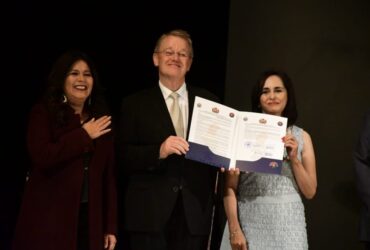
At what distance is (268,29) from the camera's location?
3.67m

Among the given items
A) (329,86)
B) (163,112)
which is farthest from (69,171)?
(329,86)

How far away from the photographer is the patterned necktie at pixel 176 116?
2.58m

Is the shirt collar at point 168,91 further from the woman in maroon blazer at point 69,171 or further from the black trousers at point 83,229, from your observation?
the black trousers at point 83,229

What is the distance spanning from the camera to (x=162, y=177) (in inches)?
98.0

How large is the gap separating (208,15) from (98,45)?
3.00 feet

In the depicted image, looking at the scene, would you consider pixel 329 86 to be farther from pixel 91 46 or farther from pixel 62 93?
pixel 62 93

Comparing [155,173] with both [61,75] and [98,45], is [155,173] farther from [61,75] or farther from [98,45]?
[98,45]

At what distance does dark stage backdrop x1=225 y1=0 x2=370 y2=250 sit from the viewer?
3494 mm

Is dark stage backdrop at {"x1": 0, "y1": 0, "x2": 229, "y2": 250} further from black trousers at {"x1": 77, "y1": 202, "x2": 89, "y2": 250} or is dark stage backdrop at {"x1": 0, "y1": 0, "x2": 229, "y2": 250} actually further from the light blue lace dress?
the light blue lace dress

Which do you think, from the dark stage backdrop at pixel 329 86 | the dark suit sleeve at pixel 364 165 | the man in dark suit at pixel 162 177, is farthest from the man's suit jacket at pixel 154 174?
the dark stage backdrop at pixel 329 86

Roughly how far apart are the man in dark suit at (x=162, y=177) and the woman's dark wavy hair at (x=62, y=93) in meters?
0.23

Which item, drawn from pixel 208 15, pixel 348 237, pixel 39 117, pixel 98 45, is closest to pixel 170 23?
pixel 208 15

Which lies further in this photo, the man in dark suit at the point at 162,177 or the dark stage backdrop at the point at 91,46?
the dark stage backdrop at the point at 91,46

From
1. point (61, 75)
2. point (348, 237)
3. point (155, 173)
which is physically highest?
point (61, 75)
